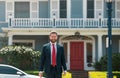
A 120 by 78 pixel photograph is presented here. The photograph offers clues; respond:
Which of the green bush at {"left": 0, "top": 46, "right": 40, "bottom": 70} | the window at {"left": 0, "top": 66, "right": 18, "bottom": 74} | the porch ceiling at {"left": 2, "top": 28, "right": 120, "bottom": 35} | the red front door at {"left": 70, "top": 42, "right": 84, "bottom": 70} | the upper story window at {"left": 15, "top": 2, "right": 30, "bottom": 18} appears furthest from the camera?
the upper story window at {"left": 15, "top": 2, "right": 30, "bottom": 18}

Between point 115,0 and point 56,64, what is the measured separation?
24.5 metres

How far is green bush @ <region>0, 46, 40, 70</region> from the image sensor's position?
29734 millimetres

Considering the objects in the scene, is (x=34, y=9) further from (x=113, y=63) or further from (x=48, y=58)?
(x=48, y=58)

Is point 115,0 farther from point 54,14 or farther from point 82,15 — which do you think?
point 54,14

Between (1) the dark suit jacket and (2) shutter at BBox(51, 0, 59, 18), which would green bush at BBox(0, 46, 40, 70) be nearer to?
(2) shutter at BBox(51, 0, 59, 18)

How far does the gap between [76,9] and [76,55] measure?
3.59 m

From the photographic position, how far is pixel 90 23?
106 ft

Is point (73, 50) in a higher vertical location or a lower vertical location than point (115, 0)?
lower

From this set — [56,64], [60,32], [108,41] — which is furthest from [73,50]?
[56,64]

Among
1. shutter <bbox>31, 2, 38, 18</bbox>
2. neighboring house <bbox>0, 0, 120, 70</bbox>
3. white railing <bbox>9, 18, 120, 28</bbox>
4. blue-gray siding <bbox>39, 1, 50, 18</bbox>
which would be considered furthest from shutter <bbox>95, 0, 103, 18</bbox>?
shutter <bbox>31, 2, 38, 18</bbox>

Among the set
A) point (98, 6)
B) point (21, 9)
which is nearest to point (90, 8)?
point (98, 6)

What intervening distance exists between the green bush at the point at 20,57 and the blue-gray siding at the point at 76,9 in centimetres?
503

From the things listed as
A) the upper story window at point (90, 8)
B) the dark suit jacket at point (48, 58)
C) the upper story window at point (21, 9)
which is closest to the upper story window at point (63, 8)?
the upper story window at point (90, 8)

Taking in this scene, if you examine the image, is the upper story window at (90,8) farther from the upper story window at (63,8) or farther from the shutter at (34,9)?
the shutter at (34,9)
